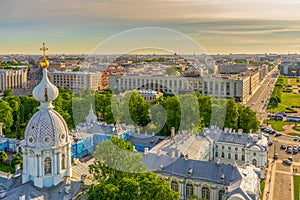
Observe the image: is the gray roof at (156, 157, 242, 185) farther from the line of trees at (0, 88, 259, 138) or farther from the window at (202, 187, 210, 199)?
the line of trees at (0, 88, 259, 138)

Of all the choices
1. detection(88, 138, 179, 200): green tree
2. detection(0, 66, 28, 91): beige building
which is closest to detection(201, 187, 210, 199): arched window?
detection(88, 138, 179, 200): green tree

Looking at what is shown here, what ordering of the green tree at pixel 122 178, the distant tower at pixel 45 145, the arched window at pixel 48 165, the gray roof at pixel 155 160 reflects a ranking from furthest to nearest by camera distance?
1. the gray roof at pixel 155 160
2. the arched window at pixel 48 165
3. the distant tower at pixel 45 145
4. the green tree at pixel 122 178

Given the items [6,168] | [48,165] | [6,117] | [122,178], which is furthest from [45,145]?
[6,117]

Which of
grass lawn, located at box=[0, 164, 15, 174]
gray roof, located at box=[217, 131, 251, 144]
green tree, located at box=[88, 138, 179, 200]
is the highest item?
green tree, located at box=[88, 138, 179, 200]

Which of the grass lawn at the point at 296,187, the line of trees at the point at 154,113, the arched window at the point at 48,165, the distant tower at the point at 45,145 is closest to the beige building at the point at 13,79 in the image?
the line of trees at the point at 154,113

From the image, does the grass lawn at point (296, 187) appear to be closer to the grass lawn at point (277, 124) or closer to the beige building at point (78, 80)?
the grass lawn at point (277, 124)
